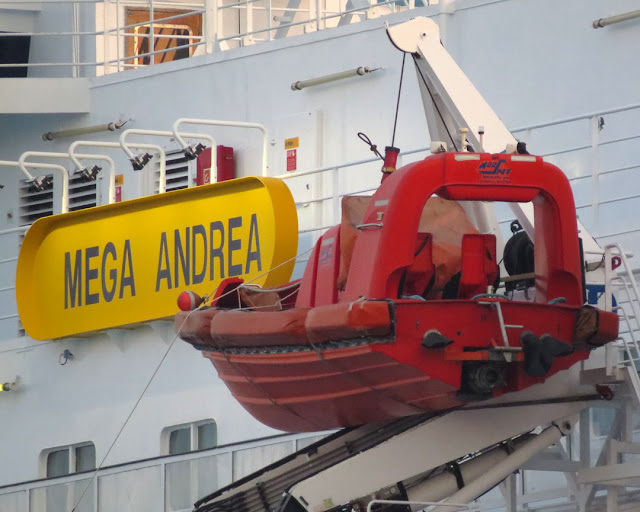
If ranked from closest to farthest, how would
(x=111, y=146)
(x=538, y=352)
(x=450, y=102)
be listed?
(x=538, y=352)
(x=450, y=102)
(x=111, y=146)

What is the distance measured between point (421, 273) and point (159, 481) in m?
3.46

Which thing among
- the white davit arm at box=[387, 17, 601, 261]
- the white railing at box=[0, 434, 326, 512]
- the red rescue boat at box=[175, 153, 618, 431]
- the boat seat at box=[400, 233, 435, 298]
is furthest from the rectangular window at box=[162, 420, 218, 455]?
the boat seat at box=[400, 233, 435, 298]

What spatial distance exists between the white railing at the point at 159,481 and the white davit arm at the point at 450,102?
87.7 inches

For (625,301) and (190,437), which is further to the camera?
(190,437)

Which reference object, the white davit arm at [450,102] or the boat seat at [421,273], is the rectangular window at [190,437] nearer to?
the white davit arm at [450,102]

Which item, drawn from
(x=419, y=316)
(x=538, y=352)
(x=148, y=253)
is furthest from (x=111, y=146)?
(x=538, y=352)

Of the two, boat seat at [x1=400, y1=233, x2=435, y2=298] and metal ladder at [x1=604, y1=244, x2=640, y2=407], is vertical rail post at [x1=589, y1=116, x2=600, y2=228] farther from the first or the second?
boat seat at [x1=400, y1=233, x2=435, y2=298]

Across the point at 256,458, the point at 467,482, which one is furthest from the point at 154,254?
the point at 467,482

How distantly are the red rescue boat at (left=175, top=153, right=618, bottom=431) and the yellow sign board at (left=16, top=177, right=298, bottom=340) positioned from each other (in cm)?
227

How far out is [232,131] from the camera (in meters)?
13.7

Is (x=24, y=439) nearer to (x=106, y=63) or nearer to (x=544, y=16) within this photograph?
(x=106, y=63)

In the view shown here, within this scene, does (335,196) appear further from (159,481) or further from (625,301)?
(625,301)

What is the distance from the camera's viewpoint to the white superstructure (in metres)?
11.2

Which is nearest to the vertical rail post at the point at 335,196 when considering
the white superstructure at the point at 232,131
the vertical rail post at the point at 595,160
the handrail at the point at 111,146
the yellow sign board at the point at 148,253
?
the white superstructure at the point at 232,131
